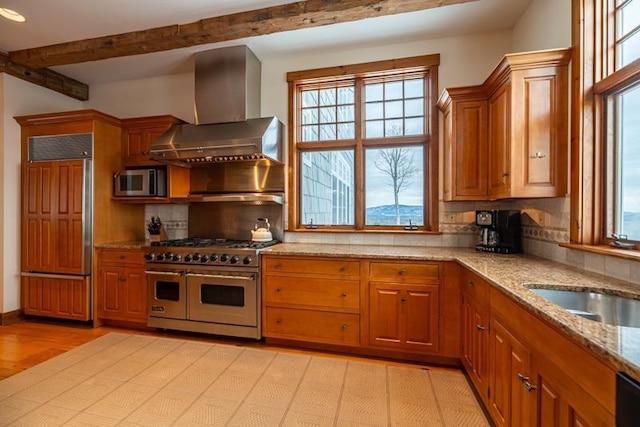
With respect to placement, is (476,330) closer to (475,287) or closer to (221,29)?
(475,287)

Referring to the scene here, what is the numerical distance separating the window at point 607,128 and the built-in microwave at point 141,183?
3.80 metres

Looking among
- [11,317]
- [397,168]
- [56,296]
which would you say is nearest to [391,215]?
[397,168]

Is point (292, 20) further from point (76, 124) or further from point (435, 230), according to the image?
point (76, 124)

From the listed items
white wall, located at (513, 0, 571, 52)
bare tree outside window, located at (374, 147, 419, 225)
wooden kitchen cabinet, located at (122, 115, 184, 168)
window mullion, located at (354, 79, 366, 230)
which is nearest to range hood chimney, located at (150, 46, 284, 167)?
wooden kitchen cabinet, located at (122, 115, 184, 168)

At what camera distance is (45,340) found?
119 inches

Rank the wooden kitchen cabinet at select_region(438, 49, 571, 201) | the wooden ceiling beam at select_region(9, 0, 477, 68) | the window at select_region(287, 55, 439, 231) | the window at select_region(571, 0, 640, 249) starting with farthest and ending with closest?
1. the window at select_region(287, 55, 439, 231)
2. the wooden ceiling beam at select_region(9, 0, 477, 68)
3. the wooden kitchen cabinet at select_region(438, 49, 571, 201)
4. the window at select_region(571, 0, 640, 249)

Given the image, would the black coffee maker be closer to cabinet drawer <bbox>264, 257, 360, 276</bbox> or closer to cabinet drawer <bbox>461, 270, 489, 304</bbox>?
cabinet drawer <bbox>461, 270, 489, 304</bbox>

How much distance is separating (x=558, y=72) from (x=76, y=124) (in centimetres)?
456

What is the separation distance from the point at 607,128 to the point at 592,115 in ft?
0.38

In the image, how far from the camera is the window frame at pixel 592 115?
187 centimetres

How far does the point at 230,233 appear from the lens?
3.63 meters

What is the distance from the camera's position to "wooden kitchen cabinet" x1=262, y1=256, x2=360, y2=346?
8.84 feet

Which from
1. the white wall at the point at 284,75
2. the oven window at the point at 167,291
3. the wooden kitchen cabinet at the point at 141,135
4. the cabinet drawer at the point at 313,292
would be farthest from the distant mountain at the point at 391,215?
the wooden kitchen cabinet at the point at 141,135

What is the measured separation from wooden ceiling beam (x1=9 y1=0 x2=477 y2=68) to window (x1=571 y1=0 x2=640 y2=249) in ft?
3.25
